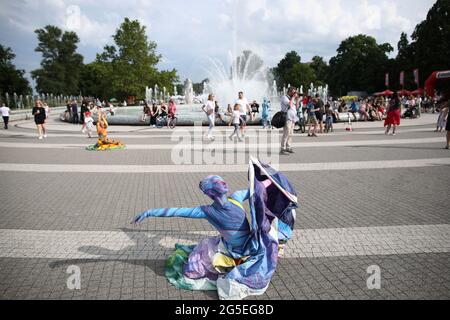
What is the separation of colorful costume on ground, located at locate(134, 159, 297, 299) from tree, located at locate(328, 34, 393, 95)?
87.6 metres

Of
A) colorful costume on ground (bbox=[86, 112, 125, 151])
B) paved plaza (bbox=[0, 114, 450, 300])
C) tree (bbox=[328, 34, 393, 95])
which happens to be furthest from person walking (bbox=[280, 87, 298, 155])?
tree (bbox=[328, 34, 393, 95])

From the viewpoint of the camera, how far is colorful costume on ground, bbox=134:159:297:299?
11.0ft

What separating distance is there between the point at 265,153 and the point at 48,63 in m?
102

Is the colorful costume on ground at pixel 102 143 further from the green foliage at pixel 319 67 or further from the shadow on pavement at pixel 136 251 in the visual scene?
the green foliage at pixel 319 67

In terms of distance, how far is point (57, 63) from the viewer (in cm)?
9425

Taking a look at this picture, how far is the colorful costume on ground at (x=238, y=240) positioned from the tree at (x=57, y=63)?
10131cm

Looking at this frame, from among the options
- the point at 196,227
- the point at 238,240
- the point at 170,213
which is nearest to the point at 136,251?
the point at 196,227

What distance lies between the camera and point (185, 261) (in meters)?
3.72

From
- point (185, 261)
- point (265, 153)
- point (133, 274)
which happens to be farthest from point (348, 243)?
point (265, 153)

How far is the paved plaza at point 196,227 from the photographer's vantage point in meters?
3.53

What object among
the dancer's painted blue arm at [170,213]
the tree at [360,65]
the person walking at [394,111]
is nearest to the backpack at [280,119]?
the person walking at [394,111]

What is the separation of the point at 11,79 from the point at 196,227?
89021 millimetres

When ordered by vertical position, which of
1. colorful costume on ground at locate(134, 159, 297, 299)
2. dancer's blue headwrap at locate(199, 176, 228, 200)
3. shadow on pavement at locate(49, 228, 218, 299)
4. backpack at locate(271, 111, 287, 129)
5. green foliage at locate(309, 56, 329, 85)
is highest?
green foliage at locate(309, 56, 329, 85)

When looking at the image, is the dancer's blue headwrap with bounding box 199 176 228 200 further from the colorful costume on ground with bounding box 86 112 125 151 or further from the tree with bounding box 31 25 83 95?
the tree with bounding box 31 25 83 95
